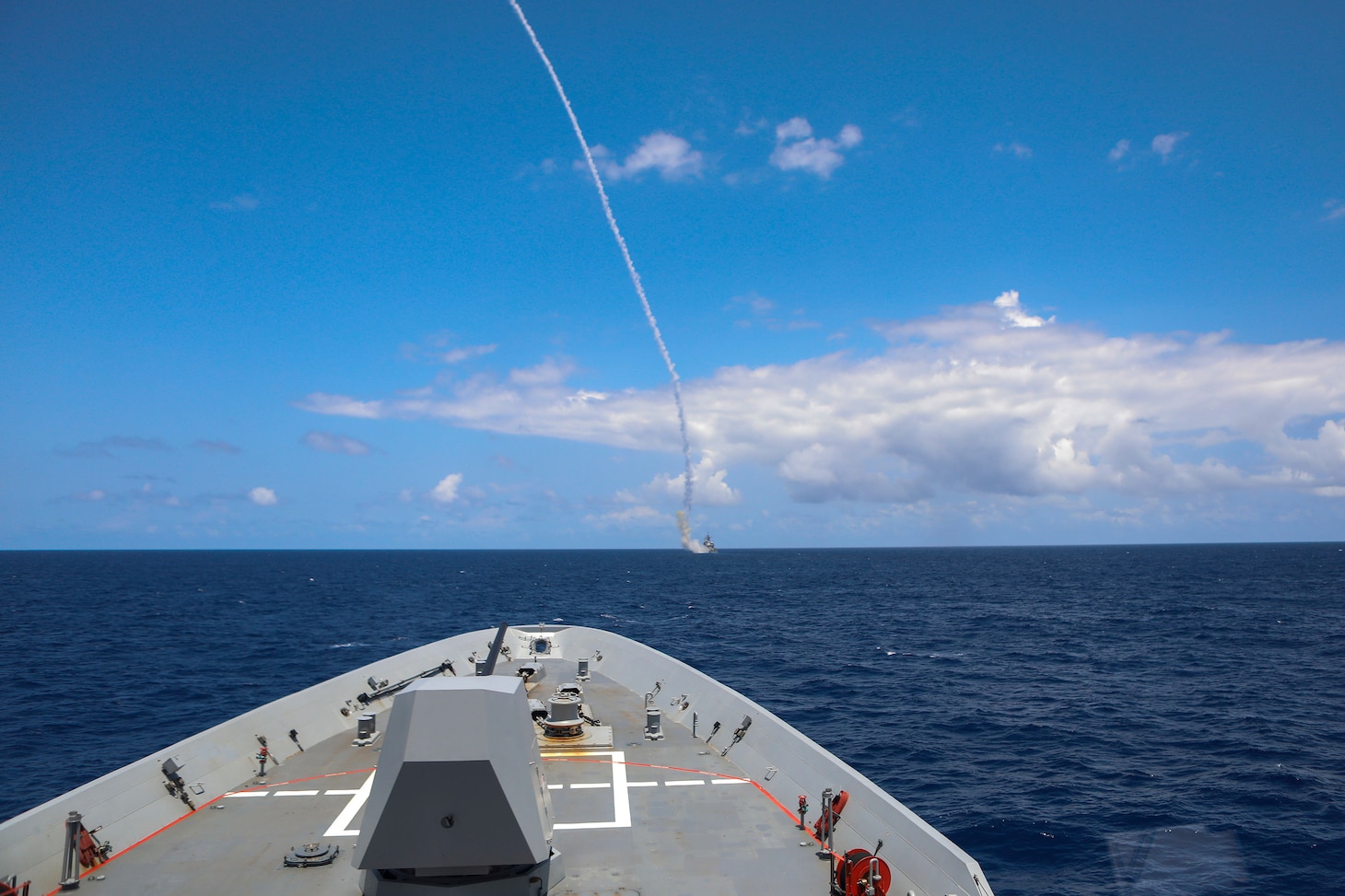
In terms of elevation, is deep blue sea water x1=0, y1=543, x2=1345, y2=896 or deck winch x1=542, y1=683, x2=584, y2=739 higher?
deck winch x1=542, y1=683, x2=584, y2=739

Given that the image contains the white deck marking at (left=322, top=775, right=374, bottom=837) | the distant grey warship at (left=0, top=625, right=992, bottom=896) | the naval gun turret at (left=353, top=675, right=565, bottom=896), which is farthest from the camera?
the white deck marking at (left=322, top=775, right=374, bottom=837)

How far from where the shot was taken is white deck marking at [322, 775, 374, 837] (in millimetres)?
14527

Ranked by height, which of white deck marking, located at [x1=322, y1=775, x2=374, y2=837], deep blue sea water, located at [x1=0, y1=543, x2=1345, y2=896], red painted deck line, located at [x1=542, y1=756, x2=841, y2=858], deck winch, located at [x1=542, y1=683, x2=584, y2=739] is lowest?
deep blue sea water, located at [x1=0, y1=543, x2=1345, y2=896]

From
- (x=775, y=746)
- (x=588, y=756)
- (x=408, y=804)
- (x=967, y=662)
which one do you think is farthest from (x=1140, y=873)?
(x=967, y=662)

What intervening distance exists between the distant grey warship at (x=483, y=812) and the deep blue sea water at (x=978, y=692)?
10.1m

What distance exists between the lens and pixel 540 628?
35.3 meters

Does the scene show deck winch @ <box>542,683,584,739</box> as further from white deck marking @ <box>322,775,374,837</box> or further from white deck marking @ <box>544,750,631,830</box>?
white deck marking @ <box>322,775,374,837</box>

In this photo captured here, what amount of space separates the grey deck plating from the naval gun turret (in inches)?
108

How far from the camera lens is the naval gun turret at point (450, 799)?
9742 millimetres

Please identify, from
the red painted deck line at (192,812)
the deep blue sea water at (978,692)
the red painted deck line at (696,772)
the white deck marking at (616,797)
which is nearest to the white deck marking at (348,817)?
the red painted deck line at (192,812)

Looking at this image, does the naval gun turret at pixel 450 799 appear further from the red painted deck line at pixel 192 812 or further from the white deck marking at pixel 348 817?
the red painted deck line at pixel 192 812

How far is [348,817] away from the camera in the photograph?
Result: 603 inches

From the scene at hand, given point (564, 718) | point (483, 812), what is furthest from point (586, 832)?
point (564, 718)

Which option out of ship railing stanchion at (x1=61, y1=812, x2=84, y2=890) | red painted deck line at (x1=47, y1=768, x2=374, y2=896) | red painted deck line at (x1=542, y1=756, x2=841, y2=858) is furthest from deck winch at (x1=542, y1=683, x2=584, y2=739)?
ship railing stanchion at (x1=61, y1=812, x2=84, y2=890)
